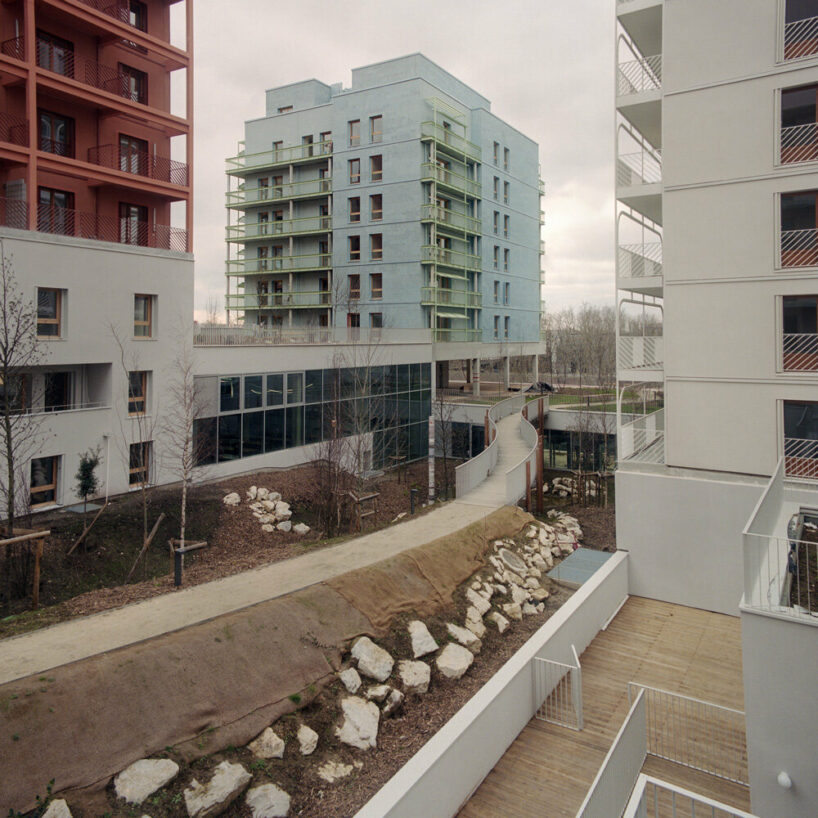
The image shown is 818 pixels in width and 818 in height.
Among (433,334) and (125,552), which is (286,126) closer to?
(433,334)

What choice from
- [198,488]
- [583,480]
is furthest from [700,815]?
[583,480]

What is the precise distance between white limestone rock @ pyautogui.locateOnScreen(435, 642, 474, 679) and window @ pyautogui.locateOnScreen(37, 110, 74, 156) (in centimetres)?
1905

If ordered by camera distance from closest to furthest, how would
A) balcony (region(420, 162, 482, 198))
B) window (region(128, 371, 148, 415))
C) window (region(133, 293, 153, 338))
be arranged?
window (region(128, 371, 148, 415)) → window (region(133, 293, 153, 338)) → balcony (region(420, 162, 482, 198))

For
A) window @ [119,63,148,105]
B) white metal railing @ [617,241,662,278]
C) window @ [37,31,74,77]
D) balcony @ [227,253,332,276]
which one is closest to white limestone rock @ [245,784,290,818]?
white metal railing @ [617,241,662,278]

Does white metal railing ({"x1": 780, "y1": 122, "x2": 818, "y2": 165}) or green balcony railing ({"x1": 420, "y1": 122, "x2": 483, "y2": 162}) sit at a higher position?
green balcony railing ({"x1": 420, "y1": 122, "x2": 483, "y2": 162})

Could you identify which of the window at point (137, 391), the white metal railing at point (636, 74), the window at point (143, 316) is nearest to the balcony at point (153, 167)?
the window at point (143, 316)

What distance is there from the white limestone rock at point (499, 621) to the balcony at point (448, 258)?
79.2 feet

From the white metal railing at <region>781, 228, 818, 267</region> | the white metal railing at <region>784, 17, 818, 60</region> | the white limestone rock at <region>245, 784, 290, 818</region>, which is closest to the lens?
the white limestone rock at <region>245, 784, 290, 818</region>

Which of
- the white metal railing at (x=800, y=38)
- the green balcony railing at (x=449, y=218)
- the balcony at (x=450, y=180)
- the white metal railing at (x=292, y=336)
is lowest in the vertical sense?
the white metal railing at (x=292, y=336)

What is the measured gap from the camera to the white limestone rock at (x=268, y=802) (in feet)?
25.3

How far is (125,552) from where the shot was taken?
1559cm

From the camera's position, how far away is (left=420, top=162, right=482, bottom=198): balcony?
34.7 meters

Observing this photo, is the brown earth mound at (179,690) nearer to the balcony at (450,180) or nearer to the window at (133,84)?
the window at (133,84)

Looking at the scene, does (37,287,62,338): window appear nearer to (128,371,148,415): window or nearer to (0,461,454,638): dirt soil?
(128,371,148,415): window
